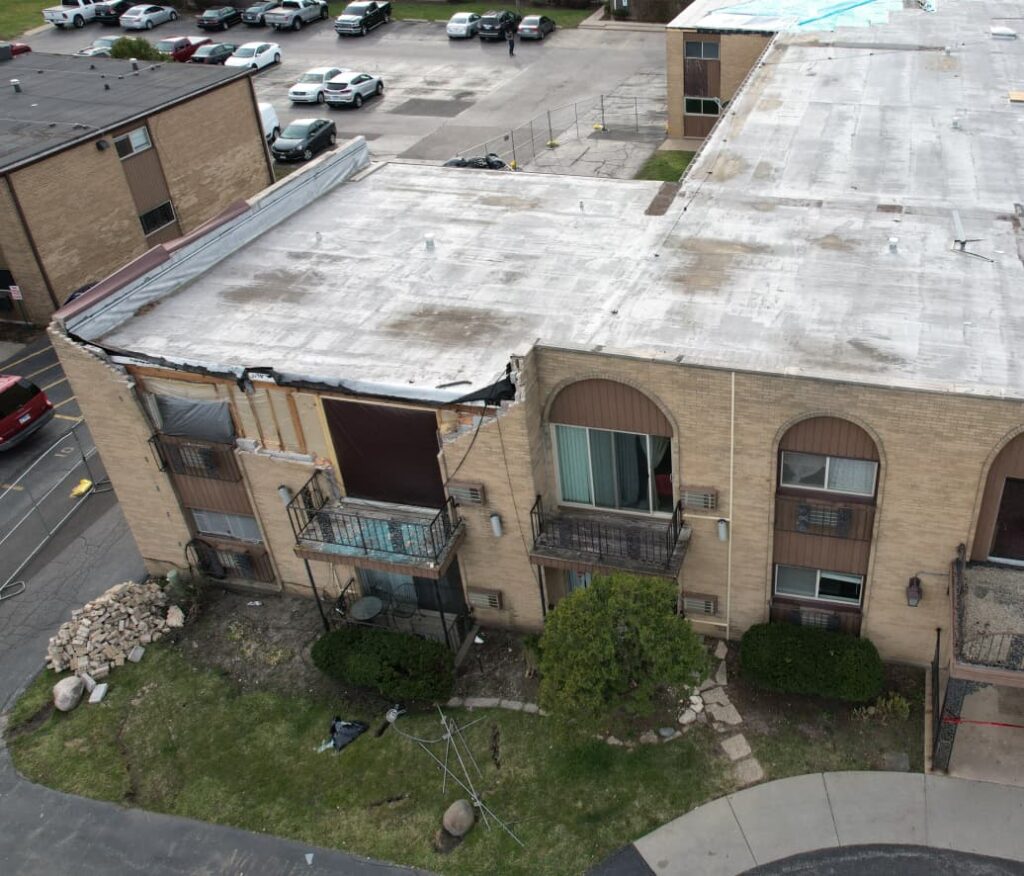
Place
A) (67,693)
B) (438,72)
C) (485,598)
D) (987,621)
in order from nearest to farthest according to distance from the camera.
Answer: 1. (987,621)
2. (67,693)
3. (485,598)
4. (438,72)

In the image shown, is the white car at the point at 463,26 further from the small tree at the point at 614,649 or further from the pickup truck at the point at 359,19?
the small tree at the point at 614,649

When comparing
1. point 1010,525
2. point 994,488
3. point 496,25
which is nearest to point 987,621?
point 1010,525

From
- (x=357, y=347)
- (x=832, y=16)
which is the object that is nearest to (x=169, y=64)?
(x=832, y=16)

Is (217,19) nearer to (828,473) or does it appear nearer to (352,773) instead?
(352,773)

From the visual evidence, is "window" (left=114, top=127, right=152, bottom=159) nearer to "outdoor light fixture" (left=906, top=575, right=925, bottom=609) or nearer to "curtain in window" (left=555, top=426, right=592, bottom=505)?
"curtain in window" (left=555, top=426, right=592, bottom=505)

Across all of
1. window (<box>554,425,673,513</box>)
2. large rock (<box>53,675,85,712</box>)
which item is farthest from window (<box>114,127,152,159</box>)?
window (<box>554,425,673,513</box>)

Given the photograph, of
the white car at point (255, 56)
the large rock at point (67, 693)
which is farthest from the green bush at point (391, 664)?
the white car at point (255, 56)

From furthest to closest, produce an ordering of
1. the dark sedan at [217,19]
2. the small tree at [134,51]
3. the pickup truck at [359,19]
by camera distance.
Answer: the dark sedan at [217,19], the pickup truck at [359,19], the small tree at [134,51]
